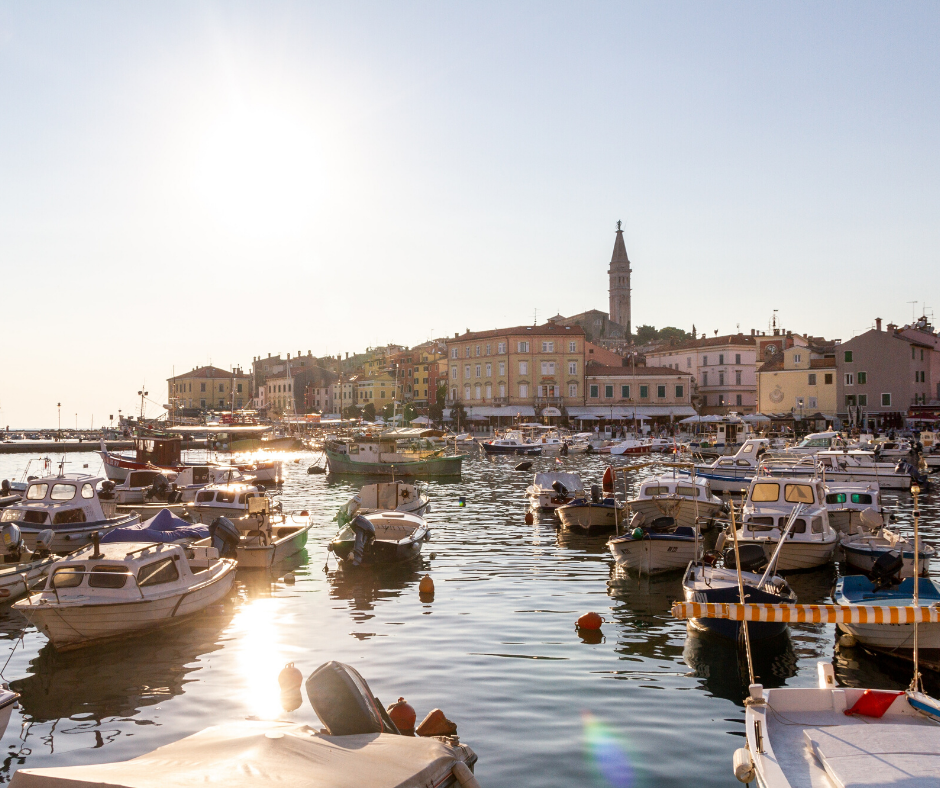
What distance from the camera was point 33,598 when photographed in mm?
16656

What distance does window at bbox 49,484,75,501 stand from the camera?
29.2 m

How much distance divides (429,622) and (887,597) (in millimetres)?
9786

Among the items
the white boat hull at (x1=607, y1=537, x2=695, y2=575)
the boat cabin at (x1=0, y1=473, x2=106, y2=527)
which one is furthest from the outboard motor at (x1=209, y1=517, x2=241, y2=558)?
the white boat hull at (x1=607, y1=537, x2=695, y2=575)

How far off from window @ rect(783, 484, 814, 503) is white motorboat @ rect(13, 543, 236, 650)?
1799cm

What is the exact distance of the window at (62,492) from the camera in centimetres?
2922

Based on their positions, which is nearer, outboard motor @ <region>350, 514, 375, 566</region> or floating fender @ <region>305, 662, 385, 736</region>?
floating fender @ <region>305, 662, 385, 736</region>

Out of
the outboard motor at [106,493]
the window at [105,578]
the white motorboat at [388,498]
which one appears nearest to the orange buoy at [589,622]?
the window at [105,578]

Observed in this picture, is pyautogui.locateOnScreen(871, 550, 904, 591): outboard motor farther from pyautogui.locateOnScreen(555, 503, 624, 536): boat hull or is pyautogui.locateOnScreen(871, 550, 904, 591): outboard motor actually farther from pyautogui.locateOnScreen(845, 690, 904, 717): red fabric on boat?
pyautogui.locateOnScreen(555, 503, 624, 536): boat hull

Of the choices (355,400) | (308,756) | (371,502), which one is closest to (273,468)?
(371,502)

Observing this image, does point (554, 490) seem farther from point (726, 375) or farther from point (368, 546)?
point (726, 375)

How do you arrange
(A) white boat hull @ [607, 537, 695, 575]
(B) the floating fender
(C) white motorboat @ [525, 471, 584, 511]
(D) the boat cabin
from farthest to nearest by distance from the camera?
(C) white motorboat @ [525, 471, 584, 511]
(D) the boat cabin
(A) white boat hull @ [607, 537, 695, 575]
(B) the floating fender

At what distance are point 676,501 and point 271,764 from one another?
2505cm

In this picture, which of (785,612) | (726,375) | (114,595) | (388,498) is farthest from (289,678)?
(726,375)

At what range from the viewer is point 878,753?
8562 mm
